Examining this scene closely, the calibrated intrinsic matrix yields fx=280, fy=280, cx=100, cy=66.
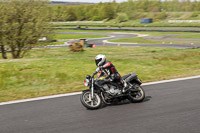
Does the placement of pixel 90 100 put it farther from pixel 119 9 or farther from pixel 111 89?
pixel 119 9

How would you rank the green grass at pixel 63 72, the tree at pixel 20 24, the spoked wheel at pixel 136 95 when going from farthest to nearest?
the tree at pixel 20 24 → the green grass at pixel 63 72 → the spoked wheel at pixel 136 95

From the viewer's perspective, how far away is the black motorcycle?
26.2 feet

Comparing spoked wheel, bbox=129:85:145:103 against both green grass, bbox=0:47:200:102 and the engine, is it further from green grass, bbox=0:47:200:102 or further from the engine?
green grass, bbox=0:47:200:102

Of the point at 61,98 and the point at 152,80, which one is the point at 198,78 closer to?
the point at 152,80

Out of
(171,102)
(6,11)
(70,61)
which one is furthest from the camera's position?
(6,11)

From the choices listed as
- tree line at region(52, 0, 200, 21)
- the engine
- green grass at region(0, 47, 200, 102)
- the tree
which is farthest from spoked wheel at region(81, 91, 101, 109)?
tree line at region(52, 0, 200, 21)

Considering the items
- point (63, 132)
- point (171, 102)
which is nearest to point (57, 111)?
point (63, 132)

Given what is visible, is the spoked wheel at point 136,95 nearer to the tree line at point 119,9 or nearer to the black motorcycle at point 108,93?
the black motorcycle at point 108,93

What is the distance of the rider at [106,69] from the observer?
812 centimetres

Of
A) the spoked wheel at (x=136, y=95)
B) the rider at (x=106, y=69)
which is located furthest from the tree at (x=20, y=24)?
the spoked wheel at (x=136, y=95)

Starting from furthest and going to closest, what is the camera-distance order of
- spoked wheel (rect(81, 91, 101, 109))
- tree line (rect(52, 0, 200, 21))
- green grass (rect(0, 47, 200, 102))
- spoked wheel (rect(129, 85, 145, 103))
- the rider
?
tree line (rect(52, 0, 200, 21)), green grass (rect(0, 47, 200, 102)), spoked wheel (rect(129, 85, 145, 103)), the rider, spoked wheel (rect(81, 91, 101, 109))

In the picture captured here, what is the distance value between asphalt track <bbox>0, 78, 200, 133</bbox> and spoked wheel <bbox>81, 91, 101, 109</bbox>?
0.16 m

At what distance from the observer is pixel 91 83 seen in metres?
7.93

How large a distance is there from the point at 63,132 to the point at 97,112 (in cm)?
167
